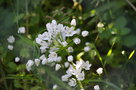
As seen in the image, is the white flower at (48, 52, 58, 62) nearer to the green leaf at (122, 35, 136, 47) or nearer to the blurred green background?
the blurred green background

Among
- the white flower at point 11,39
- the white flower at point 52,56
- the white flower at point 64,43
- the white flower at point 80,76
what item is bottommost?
the white flower at point 80,76

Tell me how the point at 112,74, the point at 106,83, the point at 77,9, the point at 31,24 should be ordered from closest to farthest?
the point at 106,83 < the point at 112,74 < the point at 31,24 < the point at 77,9

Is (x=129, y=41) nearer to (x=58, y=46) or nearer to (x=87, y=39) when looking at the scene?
(x=87, y=39)

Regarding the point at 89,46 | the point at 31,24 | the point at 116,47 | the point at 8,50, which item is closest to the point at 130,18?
the point at 116,47

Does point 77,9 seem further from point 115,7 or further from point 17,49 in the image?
point 17,49

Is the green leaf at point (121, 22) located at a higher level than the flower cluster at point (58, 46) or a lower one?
higher

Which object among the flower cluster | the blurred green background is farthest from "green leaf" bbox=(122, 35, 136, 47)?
the flower cluster

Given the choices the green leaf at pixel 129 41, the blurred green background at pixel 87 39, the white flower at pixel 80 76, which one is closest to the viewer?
the white flower at pixel 80 76

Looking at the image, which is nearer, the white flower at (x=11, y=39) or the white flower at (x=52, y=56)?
the white flower at (x=52, y=56)

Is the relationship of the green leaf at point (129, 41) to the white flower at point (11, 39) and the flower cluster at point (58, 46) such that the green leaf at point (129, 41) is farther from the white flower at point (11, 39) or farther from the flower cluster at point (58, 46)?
the white flower at point (11, 39)

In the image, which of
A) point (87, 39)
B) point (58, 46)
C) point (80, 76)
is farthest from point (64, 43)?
point (87, 39)

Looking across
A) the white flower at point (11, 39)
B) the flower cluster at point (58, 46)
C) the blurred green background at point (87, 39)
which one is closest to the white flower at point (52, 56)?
the flower cluster at point (58, 46)
